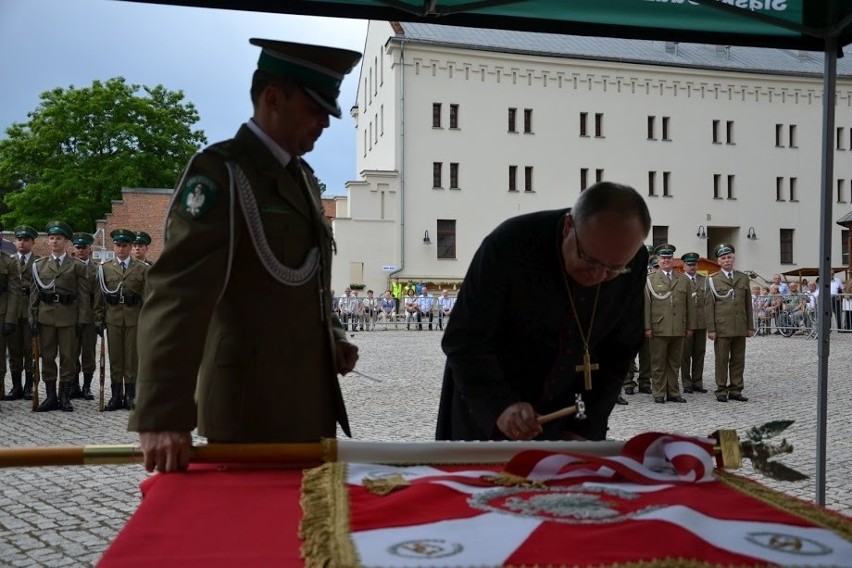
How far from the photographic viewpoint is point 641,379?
14.0 m

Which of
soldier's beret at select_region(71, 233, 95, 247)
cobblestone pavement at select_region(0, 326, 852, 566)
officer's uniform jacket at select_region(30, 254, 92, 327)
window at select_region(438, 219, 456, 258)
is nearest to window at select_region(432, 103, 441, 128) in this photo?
window at select_region(438, 219, 456, 258)

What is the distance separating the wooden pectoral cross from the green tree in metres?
44.5

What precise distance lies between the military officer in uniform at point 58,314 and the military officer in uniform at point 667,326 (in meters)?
7.53

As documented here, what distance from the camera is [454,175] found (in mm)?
45062

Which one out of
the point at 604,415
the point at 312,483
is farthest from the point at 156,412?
the point at 604,415

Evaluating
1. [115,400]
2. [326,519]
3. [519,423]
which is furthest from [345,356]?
[115,400]

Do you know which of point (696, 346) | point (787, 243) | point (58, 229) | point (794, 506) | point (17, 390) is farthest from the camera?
point (787, 243)

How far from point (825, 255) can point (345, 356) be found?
247 cm

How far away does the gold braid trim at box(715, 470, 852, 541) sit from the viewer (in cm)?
174

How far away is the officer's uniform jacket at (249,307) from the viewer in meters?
2.42

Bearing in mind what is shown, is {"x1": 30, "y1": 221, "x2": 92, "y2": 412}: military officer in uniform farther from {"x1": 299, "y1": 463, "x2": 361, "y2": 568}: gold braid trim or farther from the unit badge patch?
{"x1": 299, "y1": 463, "x2": 361, "y2": 568}: gold braid trim

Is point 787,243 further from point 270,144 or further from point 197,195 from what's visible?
point 197,195

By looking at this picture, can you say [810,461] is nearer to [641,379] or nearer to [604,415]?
[604,415]

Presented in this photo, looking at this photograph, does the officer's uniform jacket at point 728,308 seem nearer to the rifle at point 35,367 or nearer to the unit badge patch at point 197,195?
the rifle at point 35,367
